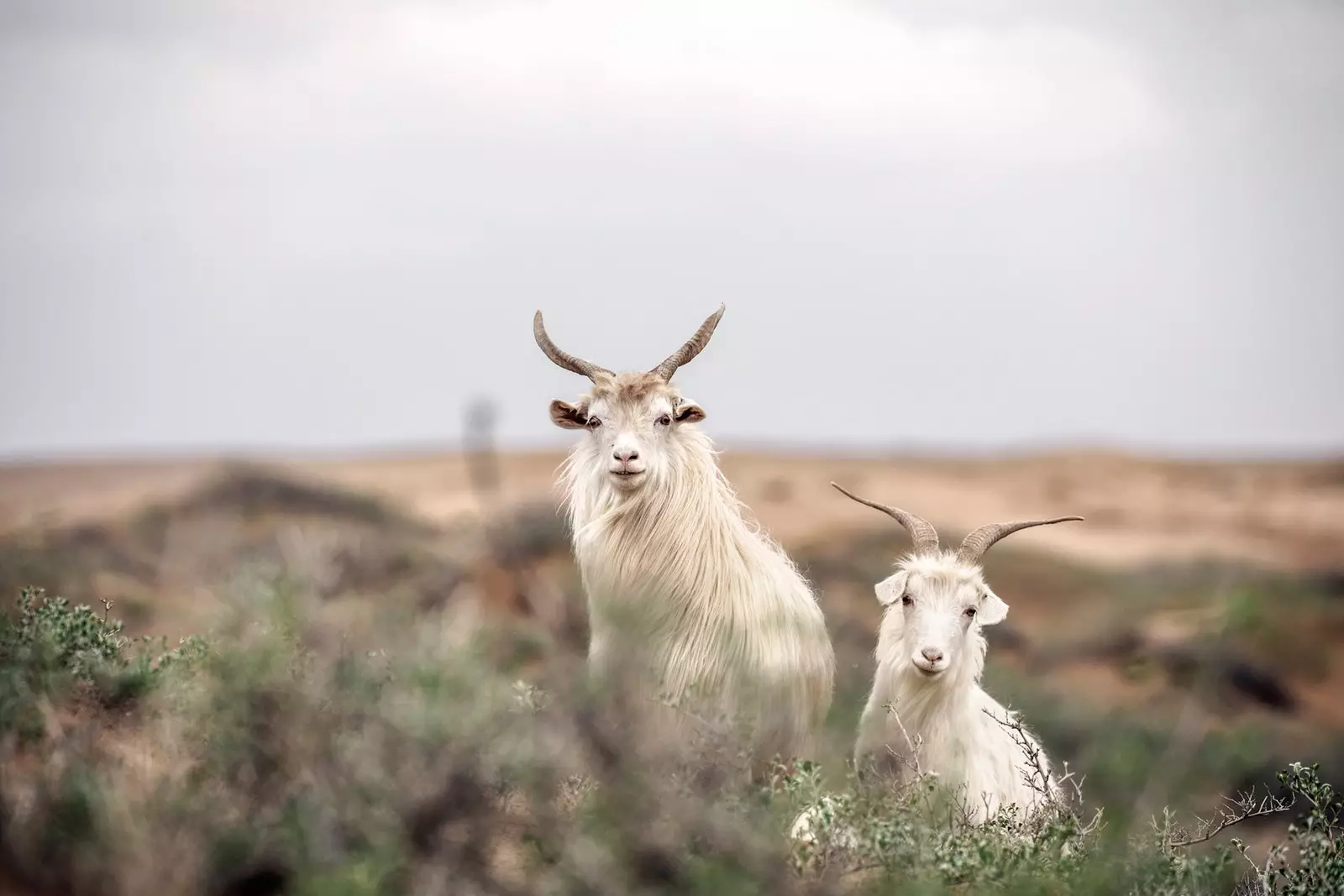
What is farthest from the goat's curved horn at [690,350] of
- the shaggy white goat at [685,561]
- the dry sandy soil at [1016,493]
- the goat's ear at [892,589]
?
the dry sandy soil at [1016,493]

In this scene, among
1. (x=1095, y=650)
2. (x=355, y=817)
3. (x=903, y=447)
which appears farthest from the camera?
(x=903, y=447)

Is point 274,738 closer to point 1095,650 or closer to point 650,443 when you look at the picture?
point 650,443

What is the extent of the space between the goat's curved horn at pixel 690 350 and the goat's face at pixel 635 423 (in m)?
0.11

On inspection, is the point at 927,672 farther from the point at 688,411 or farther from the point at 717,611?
the point at 688,411

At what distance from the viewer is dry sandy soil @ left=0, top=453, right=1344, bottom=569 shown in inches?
1451

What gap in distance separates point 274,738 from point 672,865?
1.22m

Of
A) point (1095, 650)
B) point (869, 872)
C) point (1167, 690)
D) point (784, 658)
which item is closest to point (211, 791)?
point (869, 872)

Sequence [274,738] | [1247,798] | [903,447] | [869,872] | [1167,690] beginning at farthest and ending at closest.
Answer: [903,447] → [1167,690] → [1247,798] → [869,872] → [274,738]

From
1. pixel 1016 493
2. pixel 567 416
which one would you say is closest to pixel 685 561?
pixel 567 416

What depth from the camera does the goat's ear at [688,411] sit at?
316 inches

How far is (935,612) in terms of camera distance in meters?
7.50

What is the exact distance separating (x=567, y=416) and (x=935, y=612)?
2318 millimetres

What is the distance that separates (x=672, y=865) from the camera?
13.9 feet

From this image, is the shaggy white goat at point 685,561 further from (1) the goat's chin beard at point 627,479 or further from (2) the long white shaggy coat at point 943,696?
(2) the long white shaggy coat at point 943,696
